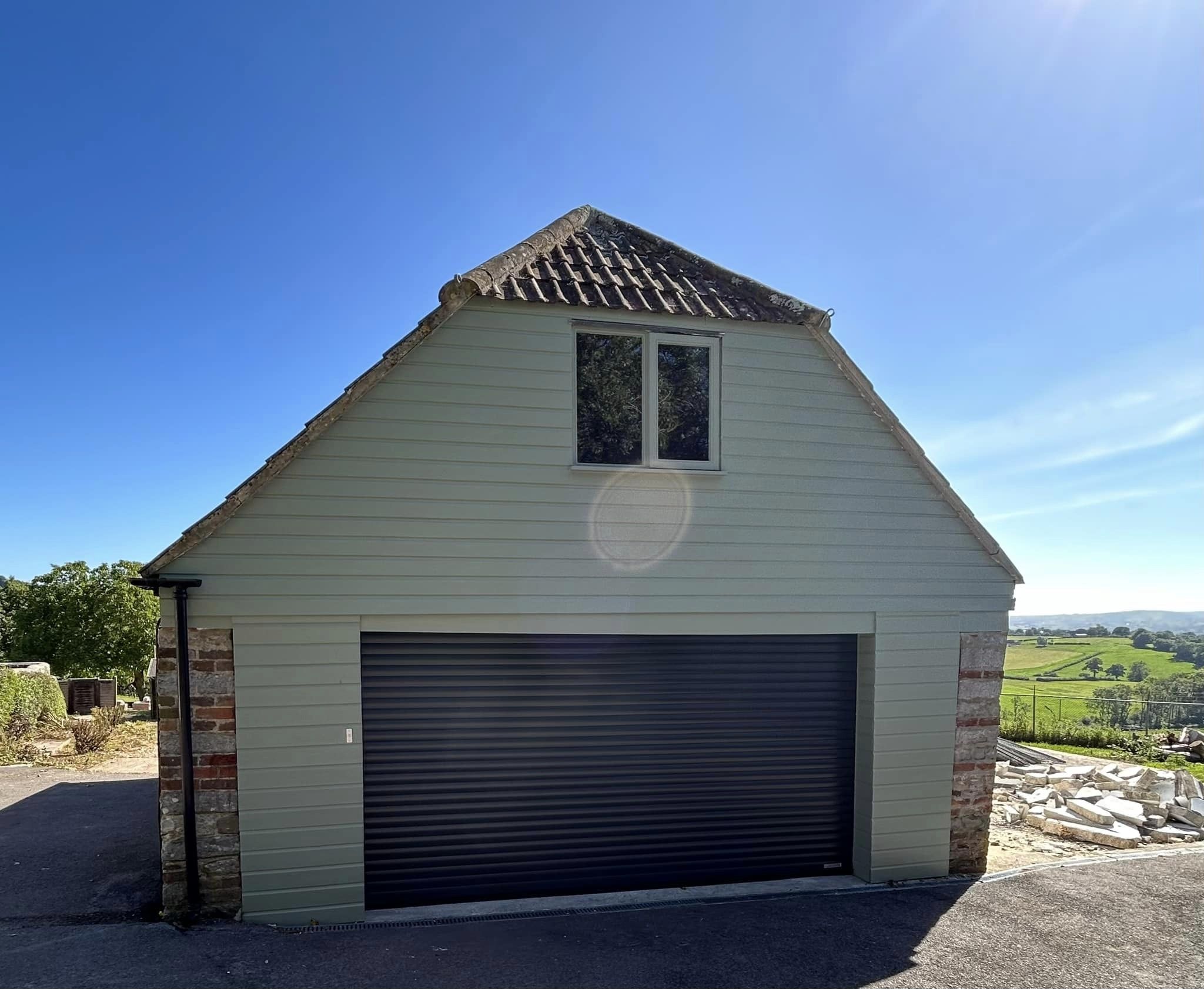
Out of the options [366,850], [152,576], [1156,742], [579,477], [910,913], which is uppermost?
[579,477]

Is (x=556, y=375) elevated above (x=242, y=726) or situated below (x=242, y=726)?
above

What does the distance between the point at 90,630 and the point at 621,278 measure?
23.0 meters

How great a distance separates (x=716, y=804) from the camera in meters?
6.96

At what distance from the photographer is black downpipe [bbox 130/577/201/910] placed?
5.57 meters

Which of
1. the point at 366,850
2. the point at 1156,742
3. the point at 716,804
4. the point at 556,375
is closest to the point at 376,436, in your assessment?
the point at 556,375

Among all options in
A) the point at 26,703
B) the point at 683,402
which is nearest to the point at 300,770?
the point at 683,402

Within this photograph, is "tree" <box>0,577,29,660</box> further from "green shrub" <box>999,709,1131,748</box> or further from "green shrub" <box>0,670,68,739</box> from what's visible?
"green shrub" <box>999,709,1131,748</box>

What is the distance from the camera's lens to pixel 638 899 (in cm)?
651

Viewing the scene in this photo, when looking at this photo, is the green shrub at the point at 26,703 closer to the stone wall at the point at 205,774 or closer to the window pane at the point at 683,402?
the stone wall at the point at 205,774

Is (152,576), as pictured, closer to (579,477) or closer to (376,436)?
(376,436)

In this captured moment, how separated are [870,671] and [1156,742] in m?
13.8

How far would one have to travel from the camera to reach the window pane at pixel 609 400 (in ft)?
21.3

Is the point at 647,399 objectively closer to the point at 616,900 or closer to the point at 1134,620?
the point at 616,900

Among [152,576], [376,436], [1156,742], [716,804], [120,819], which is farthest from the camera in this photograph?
[1156,742]
